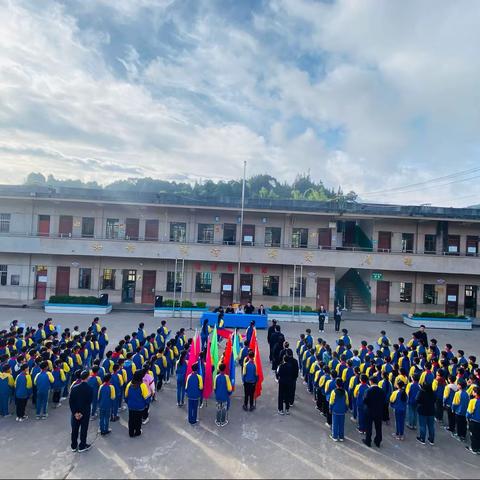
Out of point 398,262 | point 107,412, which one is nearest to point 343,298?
point 398,262

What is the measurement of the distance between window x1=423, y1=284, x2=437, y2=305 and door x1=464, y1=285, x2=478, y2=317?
2.52 metres

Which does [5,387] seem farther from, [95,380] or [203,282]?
[203,282]

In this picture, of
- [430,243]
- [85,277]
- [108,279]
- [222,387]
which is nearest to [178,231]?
[108,279]

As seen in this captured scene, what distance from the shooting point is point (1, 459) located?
761cm

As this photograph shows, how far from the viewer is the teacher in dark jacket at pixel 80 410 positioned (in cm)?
790

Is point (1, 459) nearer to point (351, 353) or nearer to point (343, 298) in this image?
point (351, 353)

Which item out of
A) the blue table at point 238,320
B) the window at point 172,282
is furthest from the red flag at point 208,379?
A: the window at point 172,282

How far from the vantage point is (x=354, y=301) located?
28.3m

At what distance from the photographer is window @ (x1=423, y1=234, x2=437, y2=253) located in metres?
27.5

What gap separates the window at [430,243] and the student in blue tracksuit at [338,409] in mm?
22430

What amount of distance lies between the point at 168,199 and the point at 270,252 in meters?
8.84

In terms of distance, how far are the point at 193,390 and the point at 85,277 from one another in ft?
69.0

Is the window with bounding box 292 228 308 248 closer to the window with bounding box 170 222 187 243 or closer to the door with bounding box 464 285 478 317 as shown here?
the window with bounding box 170 222 187 243

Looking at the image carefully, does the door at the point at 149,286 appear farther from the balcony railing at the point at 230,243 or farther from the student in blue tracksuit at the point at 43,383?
Answer: the student in blue tracksuit at the point at 43,383
